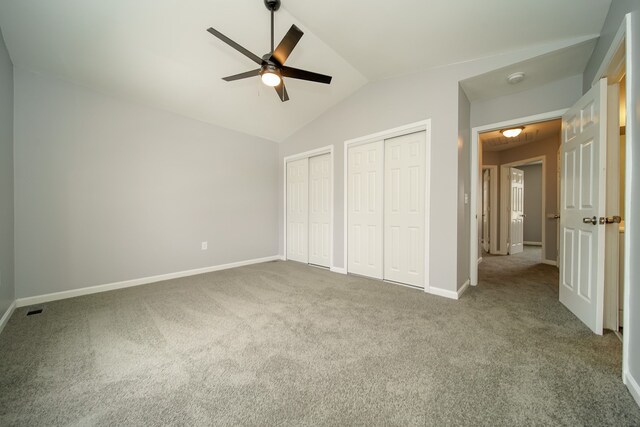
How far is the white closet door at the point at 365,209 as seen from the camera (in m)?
3.36

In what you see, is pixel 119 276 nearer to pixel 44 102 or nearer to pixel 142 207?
pixel 142 207

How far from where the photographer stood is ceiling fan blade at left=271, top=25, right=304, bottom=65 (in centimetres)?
178

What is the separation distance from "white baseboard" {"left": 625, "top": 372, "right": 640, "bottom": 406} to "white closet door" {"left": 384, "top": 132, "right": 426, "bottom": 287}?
5.56 feet

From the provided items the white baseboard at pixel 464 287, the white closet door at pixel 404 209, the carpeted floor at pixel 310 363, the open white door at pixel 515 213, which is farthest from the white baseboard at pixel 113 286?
the open white door at pixel 515 213

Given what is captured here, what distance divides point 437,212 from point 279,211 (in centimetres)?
310

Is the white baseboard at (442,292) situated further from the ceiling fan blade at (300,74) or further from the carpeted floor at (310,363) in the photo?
the ceiling fan blade at (300,74)

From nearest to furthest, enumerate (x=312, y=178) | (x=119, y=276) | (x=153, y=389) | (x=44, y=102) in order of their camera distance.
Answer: (x=153, y=389)
(x=44, y=102)
(x=119, y=276)
(x=312, y=178)

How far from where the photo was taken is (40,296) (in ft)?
8.51

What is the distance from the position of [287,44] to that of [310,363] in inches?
92.9

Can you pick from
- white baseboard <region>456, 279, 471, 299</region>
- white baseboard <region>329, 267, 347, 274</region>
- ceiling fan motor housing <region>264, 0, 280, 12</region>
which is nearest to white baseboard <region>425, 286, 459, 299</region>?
white baseboard <region>456, 279, 471, 299</region>

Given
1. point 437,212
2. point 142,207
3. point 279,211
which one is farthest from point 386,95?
A: point 142,207

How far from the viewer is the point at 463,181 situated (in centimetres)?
287

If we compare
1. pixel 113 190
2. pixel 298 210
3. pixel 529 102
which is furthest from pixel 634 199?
pixel 113 190

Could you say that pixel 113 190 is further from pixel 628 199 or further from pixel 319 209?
pixel 628 199
